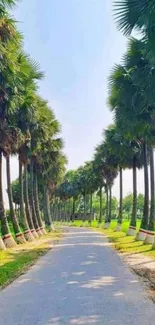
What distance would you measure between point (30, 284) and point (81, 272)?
267 centimetres

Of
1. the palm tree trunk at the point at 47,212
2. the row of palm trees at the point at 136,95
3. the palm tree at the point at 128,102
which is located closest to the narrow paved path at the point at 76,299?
the row of palm trees at the point at 136,95

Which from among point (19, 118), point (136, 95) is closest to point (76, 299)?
point (136, 95)

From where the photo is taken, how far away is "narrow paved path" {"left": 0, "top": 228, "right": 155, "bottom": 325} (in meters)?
7.15

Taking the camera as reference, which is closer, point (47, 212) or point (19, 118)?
point (19, 118)

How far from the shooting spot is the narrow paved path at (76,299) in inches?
281

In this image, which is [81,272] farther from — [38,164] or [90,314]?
[38,164]

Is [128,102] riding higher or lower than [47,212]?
higher

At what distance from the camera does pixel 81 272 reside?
13.4 m

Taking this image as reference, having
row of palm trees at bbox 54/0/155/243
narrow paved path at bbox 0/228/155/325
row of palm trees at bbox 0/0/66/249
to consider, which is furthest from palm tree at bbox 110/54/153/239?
narrow paved path at bbox 0/228/155/325

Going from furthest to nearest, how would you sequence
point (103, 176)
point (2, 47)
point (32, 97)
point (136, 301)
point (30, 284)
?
1. point (103, 176)
2. point (32, 97)
3. point (2, 47)
4. point (30, 284)
5. point (136, 301)

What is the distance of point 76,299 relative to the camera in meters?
8.89

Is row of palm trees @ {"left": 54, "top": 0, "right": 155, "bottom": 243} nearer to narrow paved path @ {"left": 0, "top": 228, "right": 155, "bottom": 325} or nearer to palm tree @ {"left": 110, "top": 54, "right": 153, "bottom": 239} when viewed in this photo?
palm tree @ {"left": 110, "top": 54, "right": 153, "bottom": 239}

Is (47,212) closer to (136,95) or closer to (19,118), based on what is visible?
(19,118)

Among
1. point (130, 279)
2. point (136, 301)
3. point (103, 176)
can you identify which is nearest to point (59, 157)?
point (103, 176)
